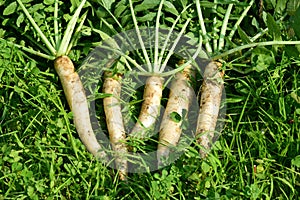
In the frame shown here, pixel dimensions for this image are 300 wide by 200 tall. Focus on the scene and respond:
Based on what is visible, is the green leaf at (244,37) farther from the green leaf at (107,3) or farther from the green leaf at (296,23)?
the green leaf at (107,3)

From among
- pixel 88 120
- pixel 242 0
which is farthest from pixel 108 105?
pixel 242 0

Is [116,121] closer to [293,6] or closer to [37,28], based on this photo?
[37,28]

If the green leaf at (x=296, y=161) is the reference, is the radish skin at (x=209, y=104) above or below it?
above

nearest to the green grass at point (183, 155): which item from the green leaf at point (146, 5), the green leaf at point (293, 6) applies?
the green leaf at point (293, 6)

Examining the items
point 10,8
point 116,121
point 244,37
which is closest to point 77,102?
point 116,121

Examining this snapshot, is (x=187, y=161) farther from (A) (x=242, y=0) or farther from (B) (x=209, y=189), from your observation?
(A) (x=242, y=0)
